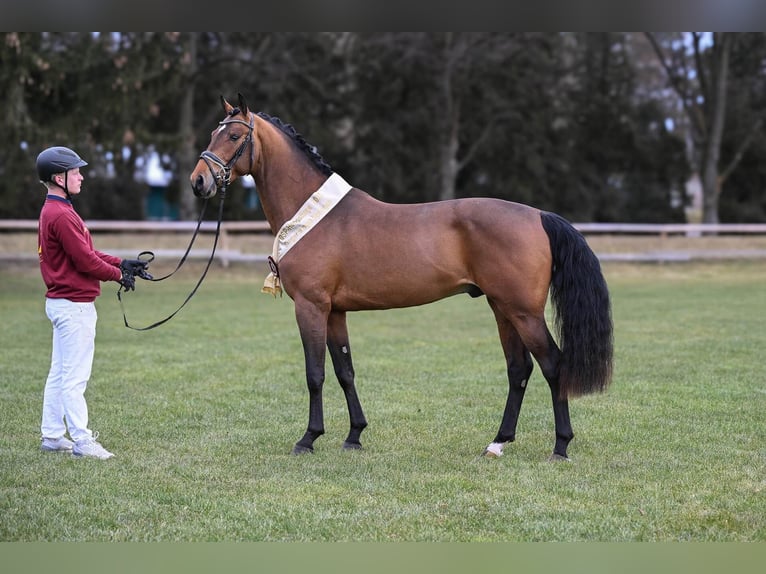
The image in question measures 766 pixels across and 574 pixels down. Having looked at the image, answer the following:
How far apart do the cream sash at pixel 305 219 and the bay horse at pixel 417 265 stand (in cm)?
2

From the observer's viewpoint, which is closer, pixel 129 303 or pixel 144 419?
pixel 144 419

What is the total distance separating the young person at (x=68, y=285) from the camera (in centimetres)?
598

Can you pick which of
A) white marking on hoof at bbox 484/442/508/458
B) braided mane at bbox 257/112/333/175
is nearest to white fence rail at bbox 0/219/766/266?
braided mane at bbox 257/112/333/175

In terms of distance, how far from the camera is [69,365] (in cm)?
620

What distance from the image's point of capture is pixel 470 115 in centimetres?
3231

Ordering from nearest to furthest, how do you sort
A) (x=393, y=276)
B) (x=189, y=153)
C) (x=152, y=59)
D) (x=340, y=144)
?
(x=393, y=276) < (x=152, y=59) < (x=189, y=153) < (x=340, y=144)

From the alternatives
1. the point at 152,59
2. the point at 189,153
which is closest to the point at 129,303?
the point at 152,59

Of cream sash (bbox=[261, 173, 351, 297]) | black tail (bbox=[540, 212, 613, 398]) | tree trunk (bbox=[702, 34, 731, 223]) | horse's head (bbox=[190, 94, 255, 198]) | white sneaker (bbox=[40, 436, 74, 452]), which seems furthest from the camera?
tree trunk (bbox=[702, 34, 731, 223])

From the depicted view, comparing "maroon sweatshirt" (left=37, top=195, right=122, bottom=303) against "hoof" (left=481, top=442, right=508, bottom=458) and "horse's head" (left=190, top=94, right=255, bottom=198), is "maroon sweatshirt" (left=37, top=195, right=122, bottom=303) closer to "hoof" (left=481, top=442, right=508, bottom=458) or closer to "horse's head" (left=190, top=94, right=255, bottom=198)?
"horse's head" (left=190, top=94, right=255, bottom=198)

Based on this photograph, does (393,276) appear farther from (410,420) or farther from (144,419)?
(144,419)

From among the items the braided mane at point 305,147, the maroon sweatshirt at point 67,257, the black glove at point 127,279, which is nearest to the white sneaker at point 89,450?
→ the maroon sweatshirt at point 67,257

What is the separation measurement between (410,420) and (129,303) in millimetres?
11311

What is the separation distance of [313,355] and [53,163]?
7.44 feet

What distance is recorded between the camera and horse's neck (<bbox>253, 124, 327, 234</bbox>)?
6.66 m
